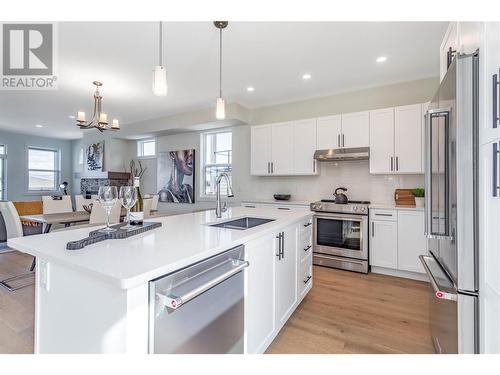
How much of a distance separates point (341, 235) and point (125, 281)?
3.27 meters

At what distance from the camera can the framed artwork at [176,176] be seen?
5.64 meters

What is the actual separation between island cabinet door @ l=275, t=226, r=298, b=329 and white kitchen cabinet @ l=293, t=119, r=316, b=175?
218 cm

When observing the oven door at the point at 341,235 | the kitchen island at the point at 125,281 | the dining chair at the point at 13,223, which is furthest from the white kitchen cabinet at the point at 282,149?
the dining chair at the point at 13,223

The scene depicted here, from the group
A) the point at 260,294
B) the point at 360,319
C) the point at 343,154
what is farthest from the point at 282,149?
the point at 260,294

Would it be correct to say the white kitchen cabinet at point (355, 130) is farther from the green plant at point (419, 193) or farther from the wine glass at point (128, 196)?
the wine glass at point (128, 196)

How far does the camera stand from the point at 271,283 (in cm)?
171

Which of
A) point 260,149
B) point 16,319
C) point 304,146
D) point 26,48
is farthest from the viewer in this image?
point 260,149

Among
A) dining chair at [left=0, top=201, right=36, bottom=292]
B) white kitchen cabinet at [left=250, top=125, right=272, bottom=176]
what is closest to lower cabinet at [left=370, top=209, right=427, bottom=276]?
white kitchen cabinet at [left=250, top=125, right=272, bottom=176]

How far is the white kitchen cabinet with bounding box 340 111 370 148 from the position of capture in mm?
3623

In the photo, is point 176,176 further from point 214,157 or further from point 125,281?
point 125,281

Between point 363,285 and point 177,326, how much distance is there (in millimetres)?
2651

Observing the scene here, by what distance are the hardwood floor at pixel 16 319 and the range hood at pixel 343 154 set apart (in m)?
3.82
